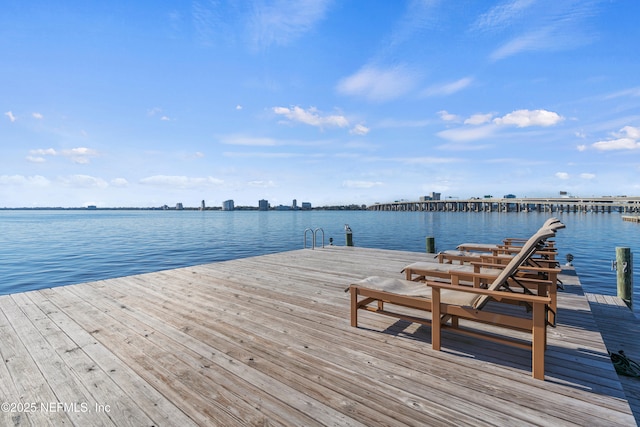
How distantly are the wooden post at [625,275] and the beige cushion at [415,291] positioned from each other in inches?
263

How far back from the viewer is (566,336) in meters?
3.37

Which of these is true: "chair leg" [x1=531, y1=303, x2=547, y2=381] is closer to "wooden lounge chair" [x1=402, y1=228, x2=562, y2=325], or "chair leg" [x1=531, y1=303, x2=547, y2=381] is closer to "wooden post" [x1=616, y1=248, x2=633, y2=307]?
"wooden lounge chair" [x1=402, y1=228, x2=562, y2=325]

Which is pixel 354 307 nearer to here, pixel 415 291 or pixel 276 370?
pixel 415 291

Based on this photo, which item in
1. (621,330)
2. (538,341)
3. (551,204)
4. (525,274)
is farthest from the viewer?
(551,204)

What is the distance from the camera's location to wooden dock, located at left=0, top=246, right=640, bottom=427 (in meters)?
2.09

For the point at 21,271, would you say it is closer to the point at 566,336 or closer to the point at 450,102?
the point at 566,336

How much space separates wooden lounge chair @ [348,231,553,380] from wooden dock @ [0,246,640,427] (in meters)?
0.25

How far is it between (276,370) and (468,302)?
2.10m

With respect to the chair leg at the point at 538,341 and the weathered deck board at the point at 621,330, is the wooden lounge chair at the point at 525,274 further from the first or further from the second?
the weathered deck board at the point at 621,330

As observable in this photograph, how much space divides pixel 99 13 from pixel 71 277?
1136cm

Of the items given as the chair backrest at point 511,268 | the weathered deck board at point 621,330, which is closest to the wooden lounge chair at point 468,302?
the chair backrest at point 511,268

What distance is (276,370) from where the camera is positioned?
8.84 feet

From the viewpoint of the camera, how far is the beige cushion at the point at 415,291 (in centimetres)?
302

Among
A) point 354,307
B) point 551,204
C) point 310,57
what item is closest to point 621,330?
point 354,307
